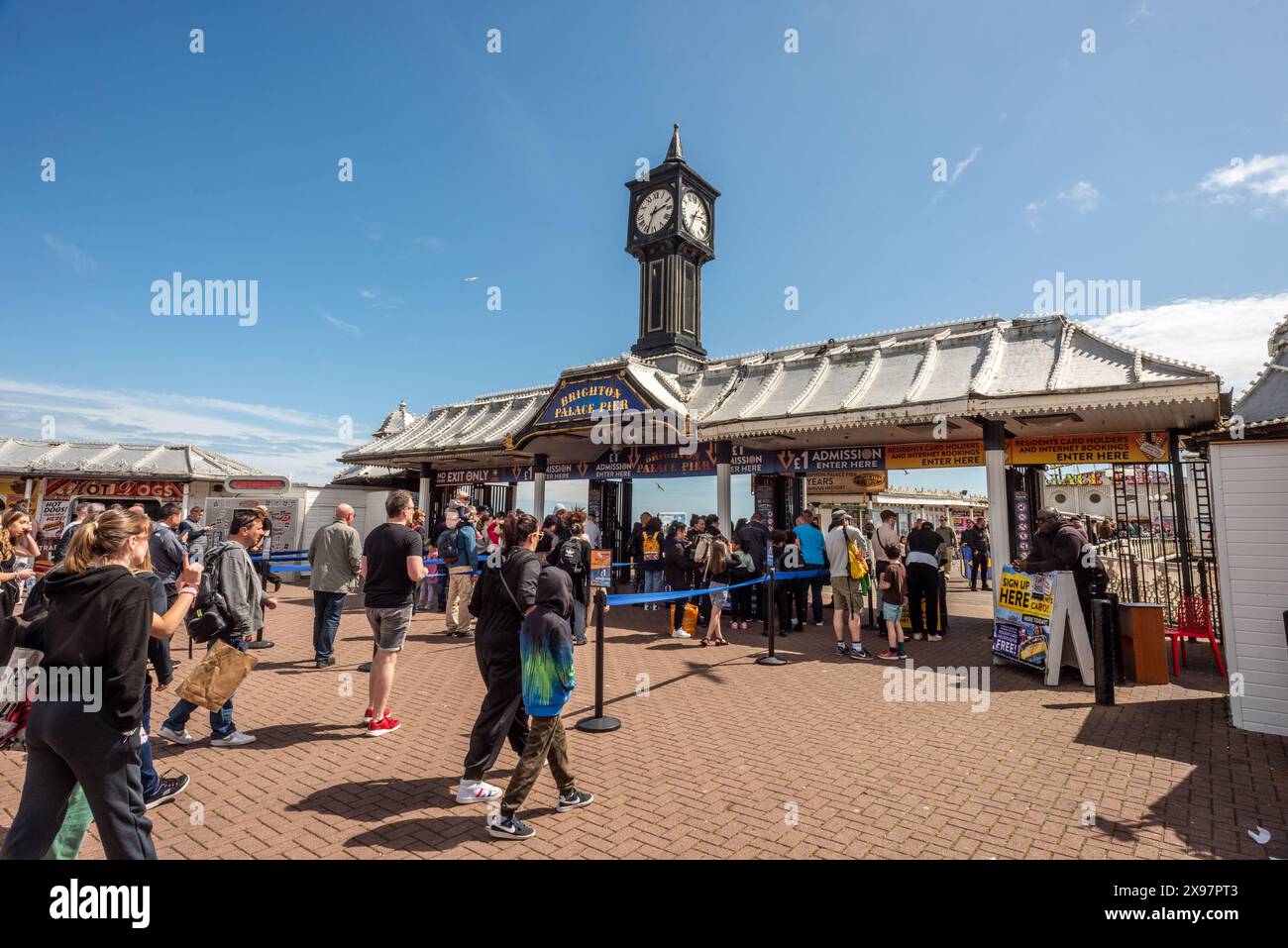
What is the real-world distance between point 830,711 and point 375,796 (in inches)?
165

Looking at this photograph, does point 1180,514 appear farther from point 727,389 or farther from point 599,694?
point 599,694

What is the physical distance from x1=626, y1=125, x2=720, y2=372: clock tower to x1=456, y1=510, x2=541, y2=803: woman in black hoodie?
1688 centimetres

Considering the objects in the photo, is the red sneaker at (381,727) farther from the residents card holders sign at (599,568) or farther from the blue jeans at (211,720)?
the residents card holders sign at (599,568)

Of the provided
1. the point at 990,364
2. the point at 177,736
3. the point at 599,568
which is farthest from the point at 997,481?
the point at 177,736

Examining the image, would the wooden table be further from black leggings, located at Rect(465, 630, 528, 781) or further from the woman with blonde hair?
the woman with blonde hair

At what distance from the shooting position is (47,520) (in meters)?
23.4

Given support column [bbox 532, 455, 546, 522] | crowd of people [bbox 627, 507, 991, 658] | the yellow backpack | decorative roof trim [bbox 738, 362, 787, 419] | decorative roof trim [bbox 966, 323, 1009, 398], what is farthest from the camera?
support column [bbox 532, 455, 546, 522]

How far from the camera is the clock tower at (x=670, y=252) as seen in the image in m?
21.4

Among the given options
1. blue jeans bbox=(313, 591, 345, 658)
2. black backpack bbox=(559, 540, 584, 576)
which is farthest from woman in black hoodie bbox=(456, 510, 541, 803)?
blue jeans bbox=(313, 591, 345, 658)

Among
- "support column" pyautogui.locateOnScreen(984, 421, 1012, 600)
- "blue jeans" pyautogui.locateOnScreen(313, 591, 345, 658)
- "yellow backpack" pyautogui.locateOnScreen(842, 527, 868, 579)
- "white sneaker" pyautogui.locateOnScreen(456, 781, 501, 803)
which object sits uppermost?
"support column" pyautogui.locateOnScreen(984, 421, 1012, 600)

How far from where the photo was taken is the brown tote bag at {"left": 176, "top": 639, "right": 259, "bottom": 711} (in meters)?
4.56

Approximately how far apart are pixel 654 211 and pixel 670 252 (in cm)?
199
